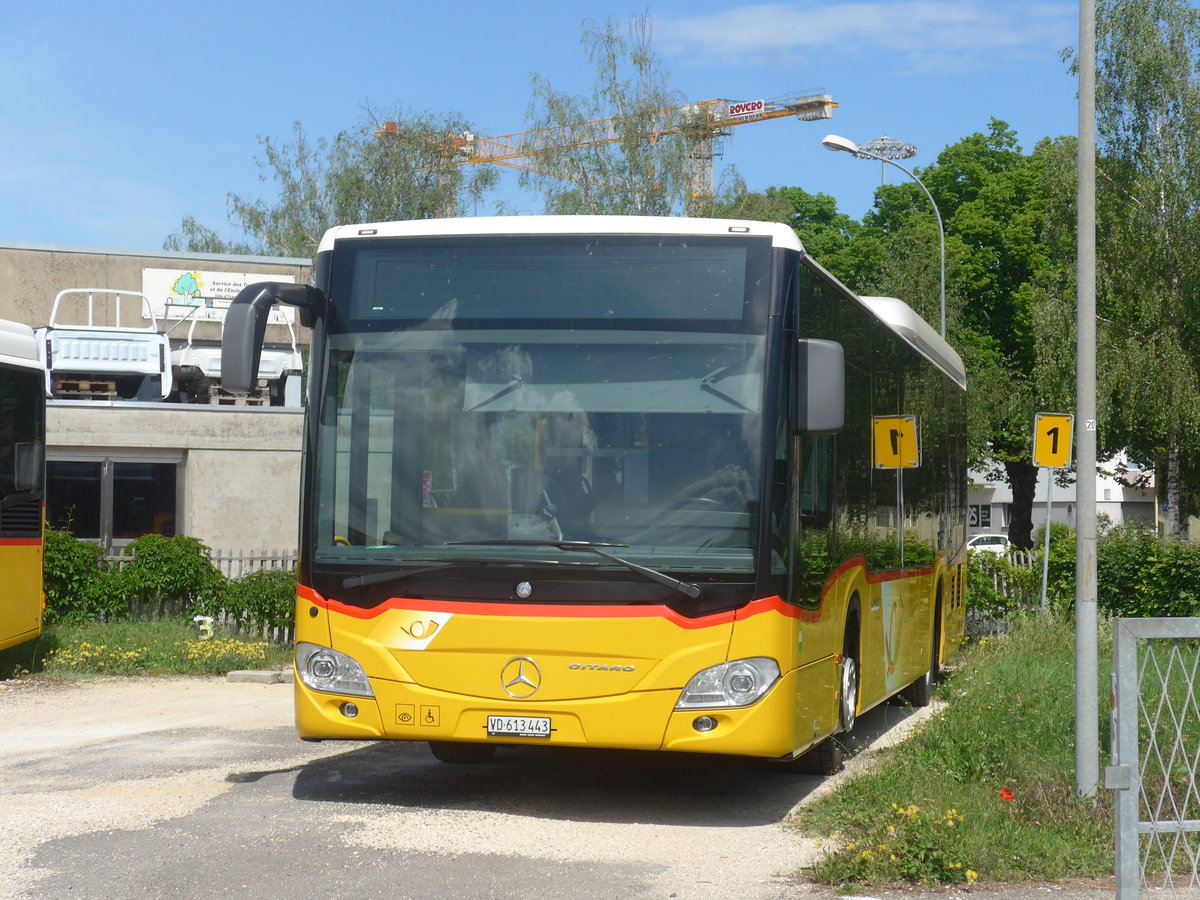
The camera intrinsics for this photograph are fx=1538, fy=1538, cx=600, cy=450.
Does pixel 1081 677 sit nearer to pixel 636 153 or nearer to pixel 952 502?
pixel 952 502

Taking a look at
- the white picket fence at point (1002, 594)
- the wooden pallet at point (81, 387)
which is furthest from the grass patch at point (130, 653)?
the white picket fence at point (1002, 594)

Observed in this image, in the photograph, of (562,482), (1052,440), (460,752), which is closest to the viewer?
(562,482)

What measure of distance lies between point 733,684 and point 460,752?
2890mm

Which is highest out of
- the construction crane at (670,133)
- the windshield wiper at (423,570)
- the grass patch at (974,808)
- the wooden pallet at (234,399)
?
the construction crane at (670,133)

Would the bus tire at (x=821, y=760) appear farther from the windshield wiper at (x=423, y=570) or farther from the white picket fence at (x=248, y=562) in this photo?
the white picket fence at (x=248, y=562)

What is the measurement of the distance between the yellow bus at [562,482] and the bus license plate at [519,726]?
0.01 metres

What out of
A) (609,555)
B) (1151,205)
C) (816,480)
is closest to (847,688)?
(816,480)

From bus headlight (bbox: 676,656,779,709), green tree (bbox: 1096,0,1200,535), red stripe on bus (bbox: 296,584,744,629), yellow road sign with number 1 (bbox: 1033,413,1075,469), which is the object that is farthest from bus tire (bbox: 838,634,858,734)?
green tree (bbox: 1096,0,1200,535)

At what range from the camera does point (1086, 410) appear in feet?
28.5

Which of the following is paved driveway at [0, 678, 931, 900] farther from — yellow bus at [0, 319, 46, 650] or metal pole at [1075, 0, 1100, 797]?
yellow bus at [0, 319, 46, 650]

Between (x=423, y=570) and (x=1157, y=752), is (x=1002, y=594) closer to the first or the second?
(x=423, y=570)

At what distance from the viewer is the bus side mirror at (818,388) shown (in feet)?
26.4

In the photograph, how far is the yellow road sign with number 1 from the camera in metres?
16.9

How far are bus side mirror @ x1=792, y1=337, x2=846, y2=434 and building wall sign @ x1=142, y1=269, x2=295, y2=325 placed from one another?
24440 millimetres
